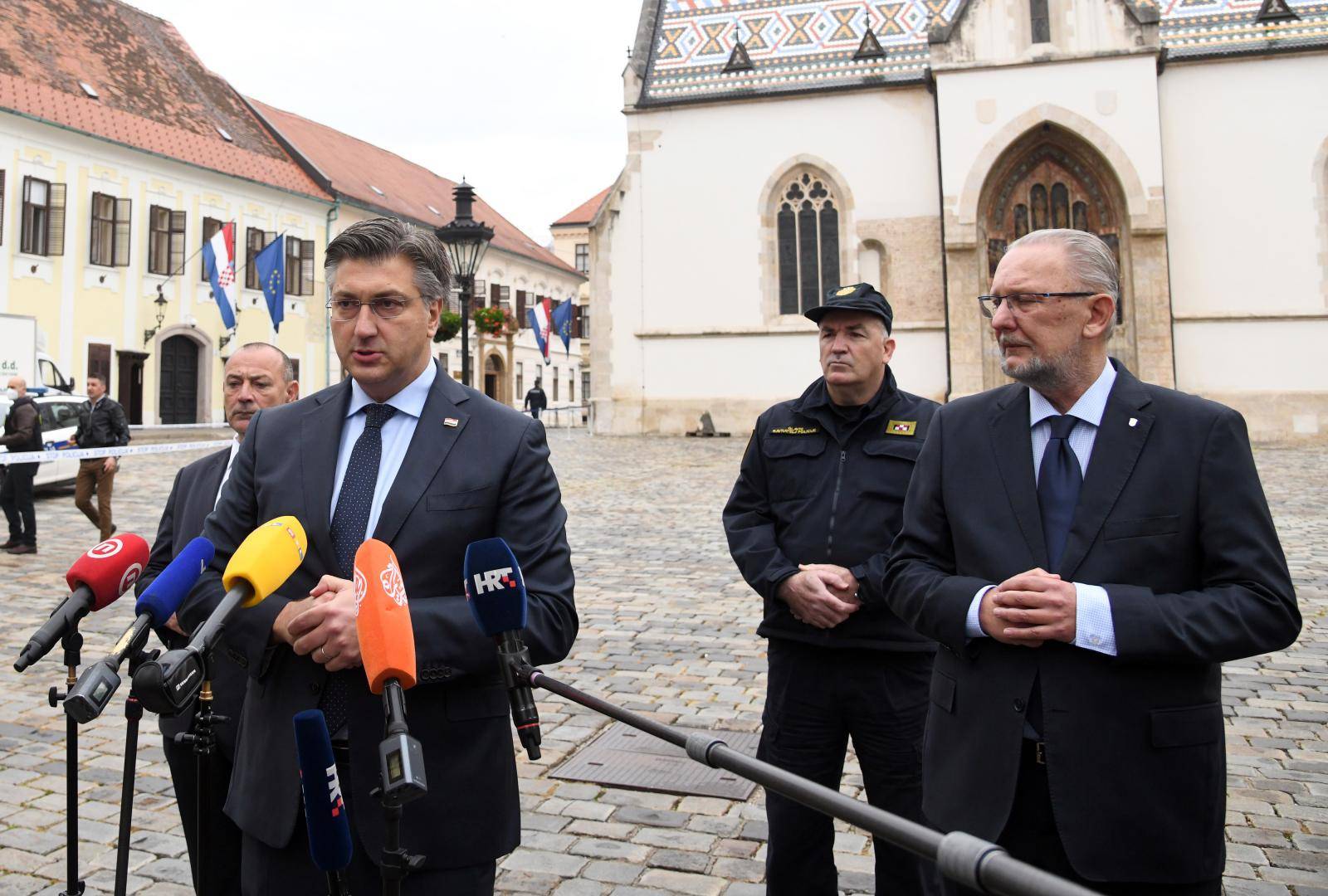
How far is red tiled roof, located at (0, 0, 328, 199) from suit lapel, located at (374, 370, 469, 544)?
1288 inches

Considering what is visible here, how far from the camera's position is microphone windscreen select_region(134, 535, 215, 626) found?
2039mm

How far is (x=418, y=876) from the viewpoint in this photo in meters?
2.19


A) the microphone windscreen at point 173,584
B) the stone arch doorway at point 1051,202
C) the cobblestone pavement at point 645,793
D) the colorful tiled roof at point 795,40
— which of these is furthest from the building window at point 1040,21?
the microphone windscreen at point 173,584

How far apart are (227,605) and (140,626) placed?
26 centimetres

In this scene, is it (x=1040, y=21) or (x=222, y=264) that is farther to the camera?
(x=222, y=264)

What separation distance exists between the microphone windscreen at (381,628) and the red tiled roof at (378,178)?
41385 millimetres

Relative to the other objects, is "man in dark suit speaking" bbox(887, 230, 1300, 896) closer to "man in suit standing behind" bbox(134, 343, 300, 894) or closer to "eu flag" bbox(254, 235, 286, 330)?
"man in suit standing behind" bbox(134, 343, 300, 894)

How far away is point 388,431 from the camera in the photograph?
250 cm

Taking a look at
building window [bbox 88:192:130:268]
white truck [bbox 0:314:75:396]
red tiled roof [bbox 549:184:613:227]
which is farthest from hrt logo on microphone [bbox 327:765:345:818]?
red tiled roof [bbox 549:184:613:227]

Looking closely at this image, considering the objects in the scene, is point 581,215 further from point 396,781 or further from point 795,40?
point 396,781

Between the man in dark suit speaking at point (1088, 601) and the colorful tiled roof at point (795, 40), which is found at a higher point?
the colorful tiled roof at point (795, 40)

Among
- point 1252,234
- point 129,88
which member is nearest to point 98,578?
point 1252,234

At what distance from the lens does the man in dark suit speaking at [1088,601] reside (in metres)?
2.16

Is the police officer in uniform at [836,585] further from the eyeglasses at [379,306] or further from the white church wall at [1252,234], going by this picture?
the white church wall at [1252,234]
